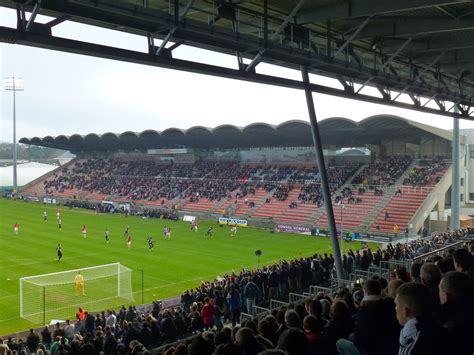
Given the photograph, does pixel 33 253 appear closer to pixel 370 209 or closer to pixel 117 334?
pixel 117 334

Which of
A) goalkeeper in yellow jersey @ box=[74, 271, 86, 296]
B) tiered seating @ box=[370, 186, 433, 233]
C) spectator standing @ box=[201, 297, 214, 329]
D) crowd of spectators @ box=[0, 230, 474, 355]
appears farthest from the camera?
tiered seating @ box=[370, 186, 433, 233]

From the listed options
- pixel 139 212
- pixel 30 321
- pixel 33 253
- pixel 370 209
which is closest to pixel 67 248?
pixel 33 253

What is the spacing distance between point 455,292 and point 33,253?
30.2 m

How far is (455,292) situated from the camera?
3336 mm

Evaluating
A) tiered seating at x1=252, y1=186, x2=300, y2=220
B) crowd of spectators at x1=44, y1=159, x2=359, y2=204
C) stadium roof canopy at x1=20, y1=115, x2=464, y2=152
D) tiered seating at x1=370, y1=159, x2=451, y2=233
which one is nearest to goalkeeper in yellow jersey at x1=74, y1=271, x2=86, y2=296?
tiered seating at x1=370, y1=159, x2=451, y2=233

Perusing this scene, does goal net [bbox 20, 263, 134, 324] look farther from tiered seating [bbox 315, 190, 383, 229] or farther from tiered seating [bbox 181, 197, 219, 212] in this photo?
tiered seating [bbox 181, 197, 219, 212]

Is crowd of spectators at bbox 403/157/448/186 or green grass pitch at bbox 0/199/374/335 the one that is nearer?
green grass pitch at bbox 0/199/374/335

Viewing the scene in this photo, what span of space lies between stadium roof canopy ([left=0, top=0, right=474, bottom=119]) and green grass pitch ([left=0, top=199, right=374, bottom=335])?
1270cm

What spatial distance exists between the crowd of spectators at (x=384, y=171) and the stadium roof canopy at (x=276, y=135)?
2389 mm

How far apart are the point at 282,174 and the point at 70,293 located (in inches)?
1412

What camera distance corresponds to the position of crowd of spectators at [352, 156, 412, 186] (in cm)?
4516

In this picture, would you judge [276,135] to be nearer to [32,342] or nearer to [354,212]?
[354,212]

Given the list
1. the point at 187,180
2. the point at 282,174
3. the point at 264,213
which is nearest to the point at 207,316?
the point at 264,213

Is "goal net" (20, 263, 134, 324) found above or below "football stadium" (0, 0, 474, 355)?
below
